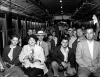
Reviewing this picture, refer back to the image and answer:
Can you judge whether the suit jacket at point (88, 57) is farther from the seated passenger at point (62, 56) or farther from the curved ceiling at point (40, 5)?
the curved ceiling at point (40, 5)

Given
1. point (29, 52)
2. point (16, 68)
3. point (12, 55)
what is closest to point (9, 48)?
point (12, 55)

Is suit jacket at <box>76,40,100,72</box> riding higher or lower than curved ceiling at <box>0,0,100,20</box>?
lower

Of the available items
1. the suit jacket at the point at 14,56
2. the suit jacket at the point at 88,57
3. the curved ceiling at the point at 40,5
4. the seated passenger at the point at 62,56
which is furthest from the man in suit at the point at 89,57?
the curved ceiling at the point at 40,5

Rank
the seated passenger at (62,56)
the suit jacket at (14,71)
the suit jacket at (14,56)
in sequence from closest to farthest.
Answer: the suit jacket at (14,71)
the suit jacket at (14,56)
the seated passenger at (62,56)

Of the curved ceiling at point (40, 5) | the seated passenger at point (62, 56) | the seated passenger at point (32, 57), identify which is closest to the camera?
the seated passenger at point (32, 57)

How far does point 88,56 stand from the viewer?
329 centimetres

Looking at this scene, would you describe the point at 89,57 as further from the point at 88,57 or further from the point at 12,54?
the point at 12,54

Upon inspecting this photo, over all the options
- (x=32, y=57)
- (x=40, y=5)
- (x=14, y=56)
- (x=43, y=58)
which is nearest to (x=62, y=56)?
(x=43, y=58)

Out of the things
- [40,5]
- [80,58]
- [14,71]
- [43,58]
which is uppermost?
[40,5]

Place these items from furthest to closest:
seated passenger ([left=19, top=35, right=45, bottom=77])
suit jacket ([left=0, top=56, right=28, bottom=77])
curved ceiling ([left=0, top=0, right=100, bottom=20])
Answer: curved ceiling ([left=0, top=0, right=100, bottom=20]), seated passenger ([left=19, top=35, right=45, bottom=77]), suit jacket ([left=0, top=56, right=28, bottom=77])

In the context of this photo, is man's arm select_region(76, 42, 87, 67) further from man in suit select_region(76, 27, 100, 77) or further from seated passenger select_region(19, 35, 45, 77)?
seated passenger select_region(19, 35, 45, 77)

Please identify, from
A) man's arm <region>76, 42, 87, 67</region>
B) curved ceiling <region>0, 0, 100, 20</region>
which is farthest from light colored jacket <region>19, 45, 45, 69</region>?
curved ceiling <region>0, 0, 100, 20</region>

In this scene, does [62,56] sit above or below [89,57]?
below

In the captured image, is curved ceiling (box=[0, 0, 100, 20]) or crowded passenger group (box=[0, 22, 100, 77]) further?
curved ceiling (box=[0, 0, 100, 20])
